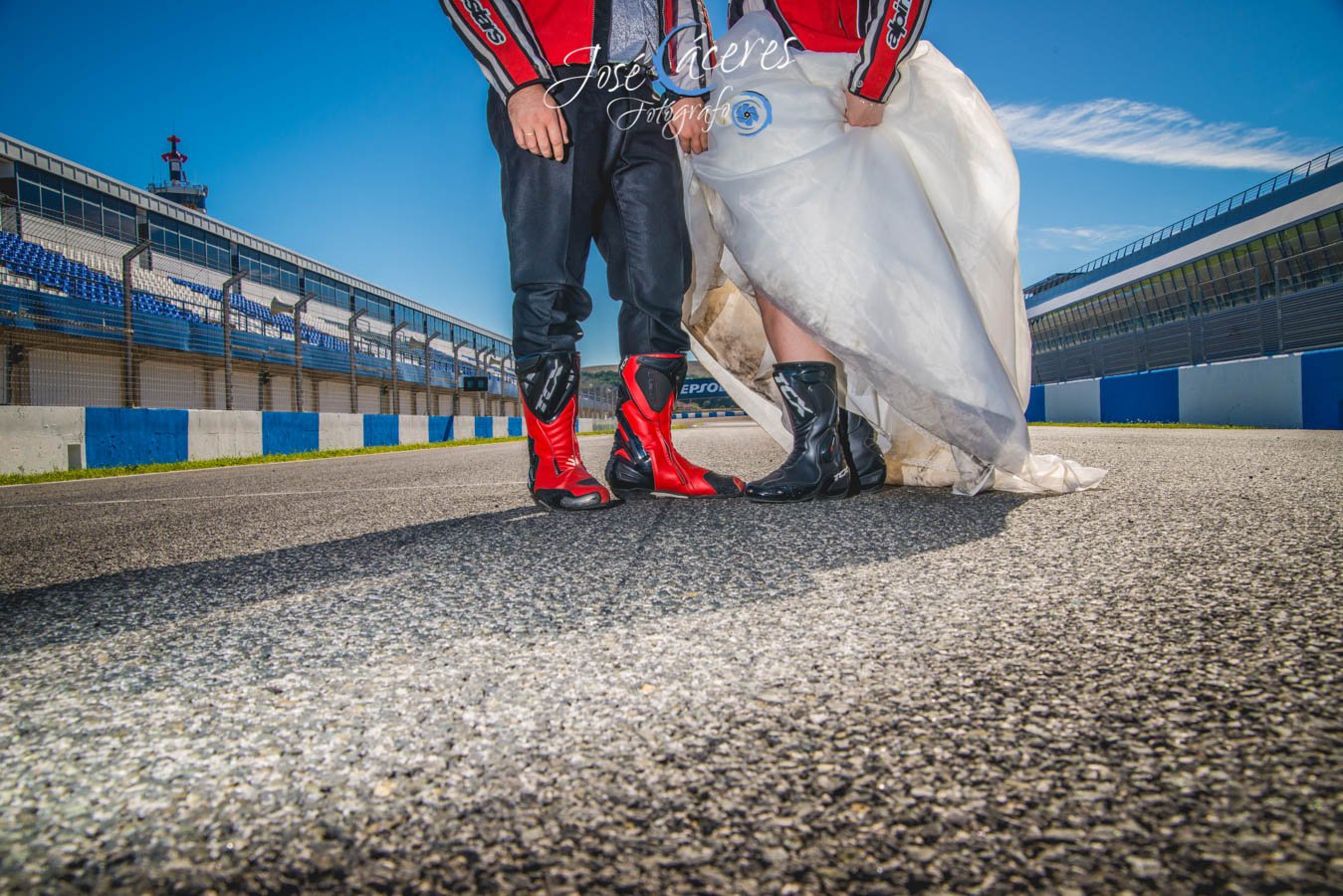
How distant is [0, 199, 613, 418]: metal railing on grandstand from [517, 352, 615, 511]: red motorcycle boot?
20.3 feet

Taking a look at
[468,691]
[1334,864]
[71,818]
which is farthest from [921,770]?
[71,818]

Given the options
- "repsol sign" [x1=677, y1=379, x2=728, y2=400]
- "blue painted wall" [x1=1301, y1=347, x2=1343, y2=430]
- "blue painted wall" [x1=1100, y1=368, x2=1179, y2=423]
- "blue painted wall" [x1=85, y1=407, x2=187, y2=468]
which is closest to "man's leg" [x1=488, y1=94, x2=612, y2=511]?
"blue painted wall" [x1=85, y1=407, x2=187, y2=468]

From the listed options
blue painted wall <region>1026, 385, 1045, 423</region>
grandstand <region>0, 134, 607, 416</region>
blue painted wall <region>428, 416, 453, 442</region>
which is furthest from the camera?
blue painted wall <region>1026, 385, 1045, 423</region>

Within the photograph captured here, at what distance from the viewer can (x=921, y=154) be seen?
1845mm

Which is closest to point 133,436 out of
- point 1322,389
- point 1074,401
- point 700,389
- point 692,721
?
point 692,721

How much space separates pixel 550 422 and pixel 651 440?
30 centimetres

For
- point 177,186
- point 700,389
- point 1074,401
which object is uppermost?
point 177,186

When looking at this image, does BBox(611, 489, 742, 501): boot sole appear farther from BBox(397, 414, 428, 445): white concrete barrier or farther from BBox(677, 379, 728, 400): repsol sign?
BBox(677, 379, 728, 400): repsol sign

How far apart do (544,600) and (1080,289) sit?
34.7 meters

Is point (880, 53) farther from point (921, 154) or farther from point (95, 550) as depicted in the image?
point (95, 550)

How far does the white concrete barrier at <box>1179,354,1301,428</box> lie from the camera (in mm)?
7945

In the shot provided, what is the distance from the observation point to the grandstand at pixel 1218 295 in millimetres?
13234

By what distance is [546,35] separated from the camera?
1.97m

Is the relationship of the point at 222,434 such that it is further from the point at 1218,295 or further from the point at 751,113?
the point at 1218,295
